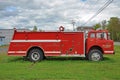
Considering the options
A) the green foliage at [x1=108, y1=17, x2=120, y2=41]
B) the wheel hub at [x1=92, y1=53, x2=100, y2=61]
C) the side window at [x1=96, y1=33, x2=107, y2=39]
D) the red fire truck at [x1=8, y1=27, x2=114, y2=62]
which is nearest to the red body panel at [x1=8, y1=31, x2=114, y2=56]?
the red fire truck at [x1=8, y1=27, x2=114, y2=62]

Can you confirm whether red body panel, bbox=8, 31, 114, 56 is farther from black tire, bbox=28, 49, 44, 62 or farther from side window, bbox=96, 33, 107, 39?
black tire, bbox=28, 49, 44, 62

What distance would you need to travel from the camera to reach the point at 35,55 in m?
20.2

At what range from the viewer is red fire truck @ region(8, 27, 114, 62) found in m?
20.0

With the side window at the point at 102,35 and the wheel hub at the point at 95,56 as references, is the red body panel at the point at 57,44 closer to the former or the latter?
the side window at the point at 102,35

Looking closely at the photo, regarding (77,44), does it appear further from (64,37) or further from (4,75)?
(4,75)

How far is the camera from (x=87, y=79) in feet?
37.9

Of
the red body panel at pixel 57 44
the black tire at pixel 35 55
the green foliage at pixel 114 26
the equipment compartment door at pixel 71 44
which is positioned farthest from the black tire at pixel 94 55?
the green foliage at pixel 114 26

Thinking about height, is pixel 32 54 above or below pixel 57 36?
below

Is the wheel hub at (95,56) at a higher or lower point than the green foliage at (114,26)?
lower

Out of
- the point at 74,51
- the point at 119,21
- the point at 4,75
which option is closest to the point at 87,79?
the point at 4,75

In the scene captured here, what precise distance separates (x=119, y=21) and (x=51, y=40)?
97.8 metres

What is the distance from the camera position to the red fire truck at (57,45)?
20000 mm

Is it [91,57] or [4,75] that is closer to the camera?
[4,75]

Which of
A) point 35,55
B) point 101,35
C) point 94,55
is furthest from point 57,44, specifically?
point 101,35
